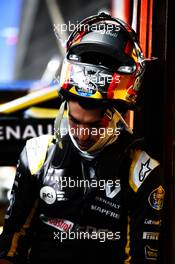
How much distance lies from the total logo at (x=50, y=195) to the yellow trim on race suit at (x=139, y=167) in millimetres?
246

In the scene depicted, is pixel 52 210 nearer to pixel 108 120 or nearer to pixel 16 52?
pixel 108 120

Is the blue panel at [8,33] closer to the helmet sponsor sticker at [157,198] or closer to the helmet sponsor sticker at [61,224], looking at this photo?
the helmet sponsor sticker at [61,224]

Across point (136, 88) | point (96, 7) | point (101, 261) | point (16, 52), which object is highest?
point (96, 7)

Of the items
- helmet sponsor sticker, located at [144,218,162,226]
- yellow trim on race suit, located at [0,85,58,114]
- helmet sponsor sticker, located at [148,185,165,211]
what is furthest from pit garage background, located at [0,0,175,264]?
helmet sponsor sticker, located at [144,218,162,226]

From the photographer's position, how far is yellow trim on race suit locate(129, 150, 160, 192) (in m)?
1.96

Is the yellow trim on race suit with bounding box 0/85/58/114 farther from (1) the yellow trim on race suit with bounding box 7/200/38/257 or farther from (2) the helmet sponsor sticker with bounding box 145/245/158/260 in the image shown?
(2) the helmet sponsor sticker with bounding box 145/245/158/260

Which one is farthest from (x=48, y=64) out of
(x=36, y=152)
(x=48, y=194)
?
(x=48, y=194)

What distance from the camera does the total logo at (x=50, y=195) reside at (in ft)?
6.50

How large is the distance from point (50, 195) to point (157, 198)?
0.37 meters

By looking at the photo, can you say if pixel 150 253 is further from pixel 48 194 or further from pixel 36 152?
pixel 36 152

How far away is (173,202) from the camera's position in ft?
6.75

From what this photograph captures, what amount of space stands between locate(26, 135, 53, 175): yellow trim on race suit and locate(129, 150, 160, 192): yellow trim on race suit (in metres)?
0.31

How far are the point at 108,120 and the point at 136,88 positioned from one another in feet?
0.48

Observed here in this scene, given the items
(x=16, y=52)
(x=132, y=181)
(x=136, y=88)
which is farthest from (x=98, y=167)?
A: (x=16, y=52)
